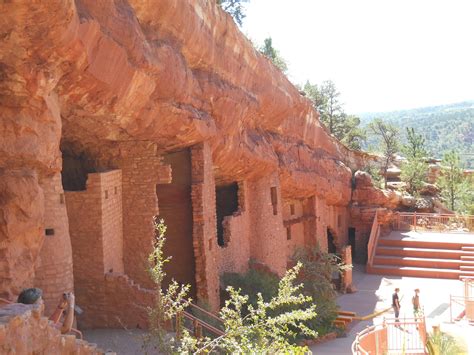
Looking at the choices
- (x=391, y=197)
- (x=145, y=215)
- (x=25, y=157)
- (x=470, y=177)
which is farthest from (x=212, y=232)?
(x=470, y=177)

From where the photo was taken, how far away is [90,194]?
12.2 meters

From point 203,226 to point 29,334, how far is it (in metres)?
8.64

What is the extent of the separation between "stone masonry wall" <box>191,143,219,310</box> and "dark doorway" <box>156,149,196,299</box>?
228mm

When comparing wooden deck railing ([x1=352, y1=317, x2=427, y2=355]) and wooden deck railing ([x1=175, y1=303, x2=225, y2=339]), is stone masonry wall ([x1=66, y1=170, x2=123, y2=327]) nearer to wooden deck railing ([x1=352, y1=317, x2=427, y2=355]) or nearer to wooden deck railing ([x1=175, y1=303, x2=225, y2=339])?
wooden deck railing ([x1=175, y1=303, x2=225, y2=339])

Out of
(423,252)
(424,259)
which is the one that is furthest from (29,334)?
(423,252)

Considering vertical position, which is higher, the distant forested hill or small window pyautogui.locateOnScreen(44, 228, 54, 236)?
the distant forested hill

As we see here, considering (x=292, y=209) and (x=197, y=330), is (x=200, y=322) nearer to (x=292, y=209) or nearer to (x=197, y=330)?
(x=197, y=330)

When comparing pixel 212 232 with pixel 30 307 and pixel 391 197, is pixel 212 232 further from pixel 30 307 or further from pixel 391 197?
pixel 391 197

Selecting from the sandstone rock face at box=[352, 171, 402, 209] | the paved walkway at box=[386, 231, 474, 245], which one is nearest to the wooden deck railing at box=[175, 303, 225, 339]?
the paved walkway at box=[386, 231, 474, 245]

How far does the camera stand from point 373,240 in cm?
2800

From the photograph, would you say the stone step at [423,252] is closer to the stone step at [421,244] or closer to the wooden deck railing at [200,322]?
the stone step at [421,244]

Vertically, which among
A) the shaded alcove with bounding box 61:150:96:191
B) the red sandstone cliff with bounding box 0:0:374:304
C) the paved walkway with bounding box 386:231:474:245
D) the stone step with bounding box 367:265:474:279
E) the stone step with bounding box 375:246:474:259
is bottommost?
the stone step with bounding box 367:265:474:279

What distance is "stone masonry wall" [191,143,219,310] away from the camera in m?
14.9

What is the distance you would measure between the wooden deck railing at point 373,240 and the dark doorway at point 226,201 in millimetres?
9537
